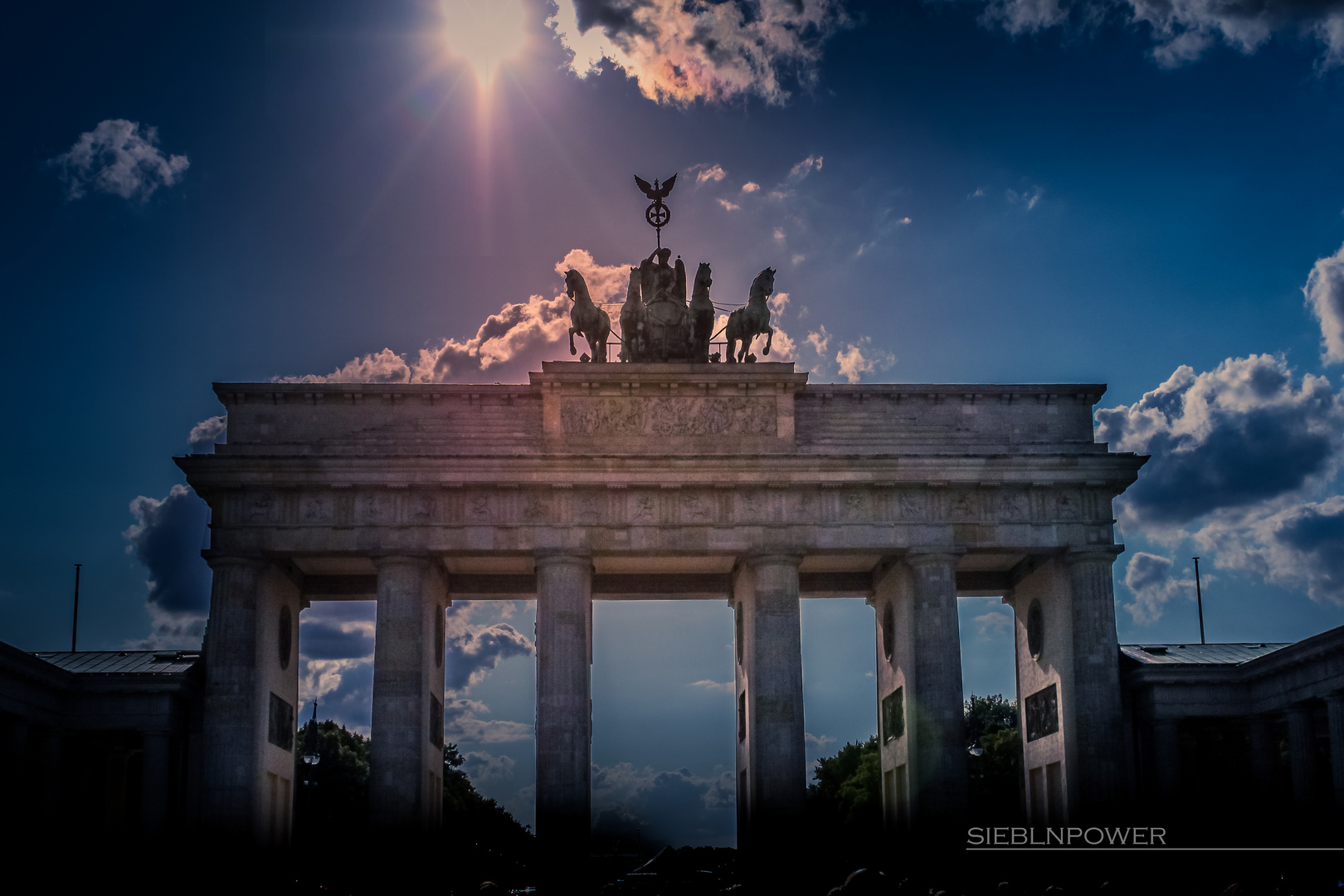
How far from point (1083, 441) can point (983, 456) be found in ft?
14.8

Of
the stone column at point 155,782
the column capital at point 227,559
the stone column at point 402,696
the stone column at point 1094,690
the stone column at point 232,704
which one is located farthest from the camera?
the column capital at point 227,559

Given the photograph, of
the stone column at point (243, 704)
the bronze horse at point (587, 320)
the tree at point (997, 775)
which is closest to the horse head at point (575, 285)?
the bronze horse at point (587, 320)

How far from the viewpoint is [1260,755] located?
42.2 m

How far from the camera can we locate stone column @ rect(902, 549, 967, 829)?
40.5m

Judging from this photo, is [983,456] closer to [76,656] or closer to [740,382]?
[740,382]

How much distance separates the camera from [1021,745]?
47250 millimetres

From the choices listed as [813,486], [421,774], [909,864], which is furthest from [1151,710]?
[421,774]

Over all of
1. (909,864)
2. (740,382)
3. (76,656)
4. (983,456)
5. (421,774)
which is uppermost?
(740,382)

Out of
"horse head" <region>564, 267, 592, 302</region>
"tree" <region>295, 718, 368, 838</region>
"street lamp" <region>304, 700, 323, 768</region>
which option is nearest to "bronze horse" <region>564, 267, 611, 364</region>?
"horse head" <region>564, 267, 592, 302</region>

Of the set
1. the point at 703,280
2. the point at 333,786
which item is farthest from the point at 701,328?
the point at 333,786

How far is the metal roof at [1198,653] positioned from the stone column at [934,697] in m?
6.63

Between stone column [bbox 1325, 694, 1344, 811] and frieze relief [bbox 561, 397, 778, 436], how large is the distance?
18448 mm

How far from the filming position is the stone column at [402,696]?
39.6 m

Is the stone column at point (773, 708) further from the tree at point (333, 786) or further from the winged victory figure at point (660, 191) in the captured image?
the tree at point (333, 786)
